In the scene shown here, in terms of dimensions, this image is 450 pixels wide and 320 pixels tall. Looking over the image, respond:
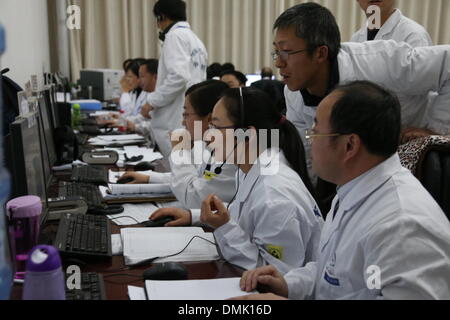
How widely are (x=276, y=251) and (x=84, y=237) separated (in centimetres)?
52

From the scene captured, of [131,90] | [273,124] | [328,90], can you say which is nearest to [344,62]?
A: [328,90]

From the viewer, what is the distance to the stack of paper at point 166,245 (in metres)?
1.23

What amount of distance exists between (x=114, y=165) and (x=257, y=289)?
1.50 meters

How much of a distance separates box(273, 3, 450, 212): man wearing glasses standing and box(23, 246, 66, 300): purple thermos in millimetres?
1028

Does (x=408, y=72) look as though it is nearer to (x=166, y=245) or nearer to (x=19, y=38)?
(x=166, y=245)

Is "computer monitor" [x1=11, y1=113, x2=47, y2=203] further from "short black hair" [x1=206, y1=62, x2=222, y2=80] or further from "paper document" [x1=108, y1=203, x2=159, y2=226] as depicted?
"short black hair" [x1=206, y1=62, x2=222, y2=80]

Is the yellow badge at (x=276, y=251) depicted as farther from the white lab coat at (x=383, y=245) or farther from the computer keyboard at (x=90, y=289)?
the computer keyboard at (x=90, y=289)

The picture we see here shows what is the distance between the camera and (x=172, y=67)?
325 centimetres

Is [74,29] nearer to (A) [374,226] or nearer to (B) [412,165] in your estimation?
(B) [412,165]

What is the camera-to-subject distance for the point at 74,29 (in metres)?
5.19

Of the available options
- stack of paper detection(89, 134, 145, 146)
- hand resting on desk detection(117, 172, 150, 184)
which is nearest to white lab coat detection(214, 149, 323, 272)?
hand resting on desk detection(117, 172, 150, 184)

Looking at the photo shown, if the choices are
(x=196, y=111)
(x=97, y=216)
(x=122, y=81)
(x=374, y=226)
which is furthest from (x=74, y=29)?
(x=374, y=226)

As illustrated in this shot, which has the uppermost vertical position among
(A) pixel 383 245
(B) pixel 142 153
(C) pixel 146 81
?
(C) pixel 146 81

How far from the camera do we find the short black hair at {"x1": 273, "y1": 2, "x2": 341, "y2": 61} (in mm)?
1624
